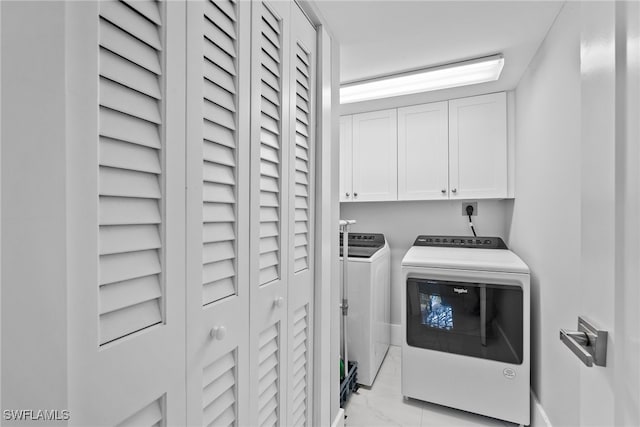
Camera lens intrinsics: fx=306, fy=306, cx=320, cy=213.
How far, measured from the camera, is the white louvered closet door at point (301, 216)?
3.97ft

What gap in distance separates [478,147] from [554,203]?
98cm

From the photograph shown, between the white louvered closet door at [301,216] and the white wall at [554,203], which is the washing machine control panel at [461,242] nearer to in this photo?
the white wall at [554,203]

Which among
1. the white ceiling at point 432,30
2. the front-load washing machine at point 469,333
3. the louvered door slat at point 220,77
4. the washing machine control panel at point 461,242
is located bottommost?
the front-load washing machine at point 469,333

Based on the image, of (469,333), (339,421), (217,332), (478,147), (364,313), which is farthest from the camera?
(478,147)

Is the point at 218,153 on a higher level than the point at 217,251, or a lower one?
higher

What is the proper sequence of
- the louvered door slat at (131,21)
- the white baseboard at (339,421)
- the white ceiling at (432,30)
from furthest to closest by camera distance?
the white baseboard at (339,421) → the white ceiling at (432,30) → the louvered door slat at (131,21)

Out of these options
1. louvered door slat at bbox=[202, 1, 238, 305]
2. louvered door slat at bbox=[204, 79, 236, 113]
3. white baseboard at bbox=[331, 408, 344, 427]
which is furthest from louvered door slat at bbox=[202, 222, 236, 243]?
white baseboard at bbox=[331, 408, 344, 427]

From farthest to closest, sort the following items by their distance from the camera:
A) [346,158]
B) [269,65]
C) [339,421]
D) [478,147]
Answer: [346,158] → [478,147] → [339,421] → [269,65]

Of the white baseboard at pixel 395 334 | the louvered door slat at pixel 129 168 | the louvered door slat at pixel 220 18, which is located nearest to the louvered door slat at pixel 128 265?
the louvered door slat at pixel 129 168

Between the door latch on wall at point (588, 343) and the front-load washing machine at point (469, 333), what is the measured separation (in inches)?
48.8

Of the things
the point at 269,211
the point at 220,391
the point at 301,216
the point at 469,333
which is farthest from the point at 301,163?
the point at 469,333

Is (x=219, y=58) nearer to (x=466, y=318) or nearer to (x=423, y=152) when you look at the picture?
(x=466, y=318)

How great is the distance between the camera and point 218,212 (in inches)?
32.5

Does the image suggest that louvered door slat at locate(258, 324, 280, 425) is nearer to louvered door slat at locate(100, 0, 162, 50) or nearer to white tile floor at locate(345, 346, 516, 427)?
louvered door slat at locate(100, 0, 162, 50)
